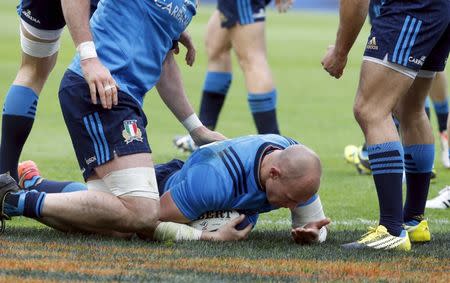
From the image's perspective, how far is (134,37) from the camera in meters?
5.58

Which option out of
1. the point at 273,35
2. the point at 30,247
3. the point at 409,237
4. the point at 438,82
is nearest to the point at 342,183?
the point at 438,82

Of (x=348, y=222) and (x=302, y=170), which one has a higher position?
(x=302, y=170)

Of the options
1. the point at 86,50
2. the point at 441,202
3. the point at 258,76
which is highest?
the point at 86,50

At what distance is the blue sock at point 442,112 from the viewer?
9734 millimetres

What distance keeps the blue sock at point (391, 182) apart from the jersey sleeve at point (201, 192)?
77 centimetres

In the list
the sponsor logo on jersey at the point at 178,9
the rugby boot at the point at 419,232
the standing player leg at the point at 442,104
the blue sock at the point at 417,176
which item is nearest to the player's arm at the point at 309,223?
the rugby boot at the point at 419,232

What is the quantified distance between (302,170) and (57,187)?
4.93ft

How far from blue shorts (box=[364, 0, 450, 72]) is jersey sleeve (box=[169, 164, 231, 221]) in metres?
0.99

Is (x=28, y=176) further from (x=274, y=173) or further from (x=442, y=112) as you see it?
(x=442, y=112)

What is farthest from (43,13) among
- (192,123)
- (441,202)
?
(441,202)

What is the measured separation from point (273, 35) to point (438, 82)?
22.2m

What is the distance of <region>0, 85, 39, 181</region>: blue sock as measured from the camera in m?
6.55

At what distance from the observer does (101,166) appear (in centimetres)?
543

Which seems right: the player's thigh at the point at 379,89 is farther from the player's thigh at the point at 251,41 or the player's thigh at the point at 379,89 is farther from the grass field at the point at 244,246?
the player's thigh at the point at 251,41
